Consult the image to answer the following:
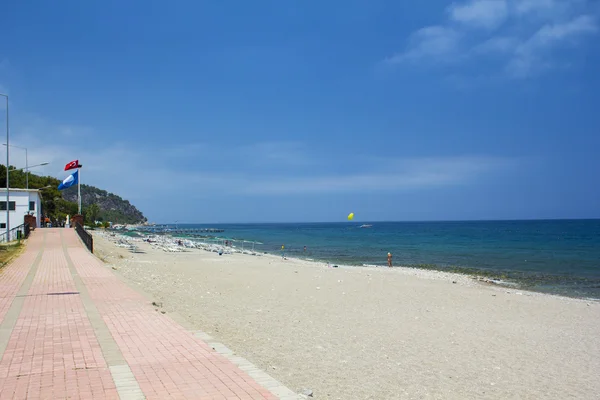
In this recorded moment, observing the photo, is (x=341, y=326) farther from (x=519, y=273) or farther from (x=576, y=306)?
(x=519, y=273)

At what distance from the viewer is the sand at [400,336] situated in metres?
7.11

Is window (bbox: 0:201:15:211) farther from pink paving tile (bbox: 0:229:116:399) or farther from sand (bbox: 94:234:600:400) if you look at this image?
pink paving tile (bbox: 0:229:116:399)

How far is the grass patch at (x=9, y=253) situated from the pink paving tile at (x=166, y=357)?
11121 mm

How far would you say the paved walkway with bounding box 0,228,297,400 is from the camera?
211 inches

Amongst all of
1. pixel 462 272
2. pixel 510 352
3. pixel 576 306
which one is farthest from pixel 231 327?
pixel 462 272

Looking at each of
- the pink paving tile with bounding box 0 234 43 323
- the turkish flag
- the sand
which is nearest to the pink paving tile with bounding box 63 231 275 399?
the sand

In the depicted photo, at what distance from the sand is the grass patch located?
6.22 m

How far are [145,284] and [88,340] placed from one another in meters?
8.73

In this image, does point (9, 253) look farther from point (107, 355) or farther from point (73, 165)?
point (73, 165)

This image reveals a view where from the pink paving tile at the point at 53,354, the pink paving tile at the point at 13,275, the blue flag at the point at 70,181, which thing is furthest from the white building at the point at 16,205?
the pink paving tile at the point at 53,354

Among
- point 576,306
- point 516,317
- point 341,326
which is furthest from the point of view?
point 576,306

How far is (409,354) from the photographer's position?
28.5 ft

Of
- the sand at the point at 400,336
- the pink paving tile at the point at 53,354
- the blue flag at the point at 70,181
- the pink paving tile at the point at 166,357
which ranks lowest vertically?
the sand at the point at 400,336

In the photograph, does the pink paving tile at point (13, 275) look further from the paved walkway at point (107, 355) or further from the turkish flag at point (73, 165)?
the turkish flag at point (73, 165)
